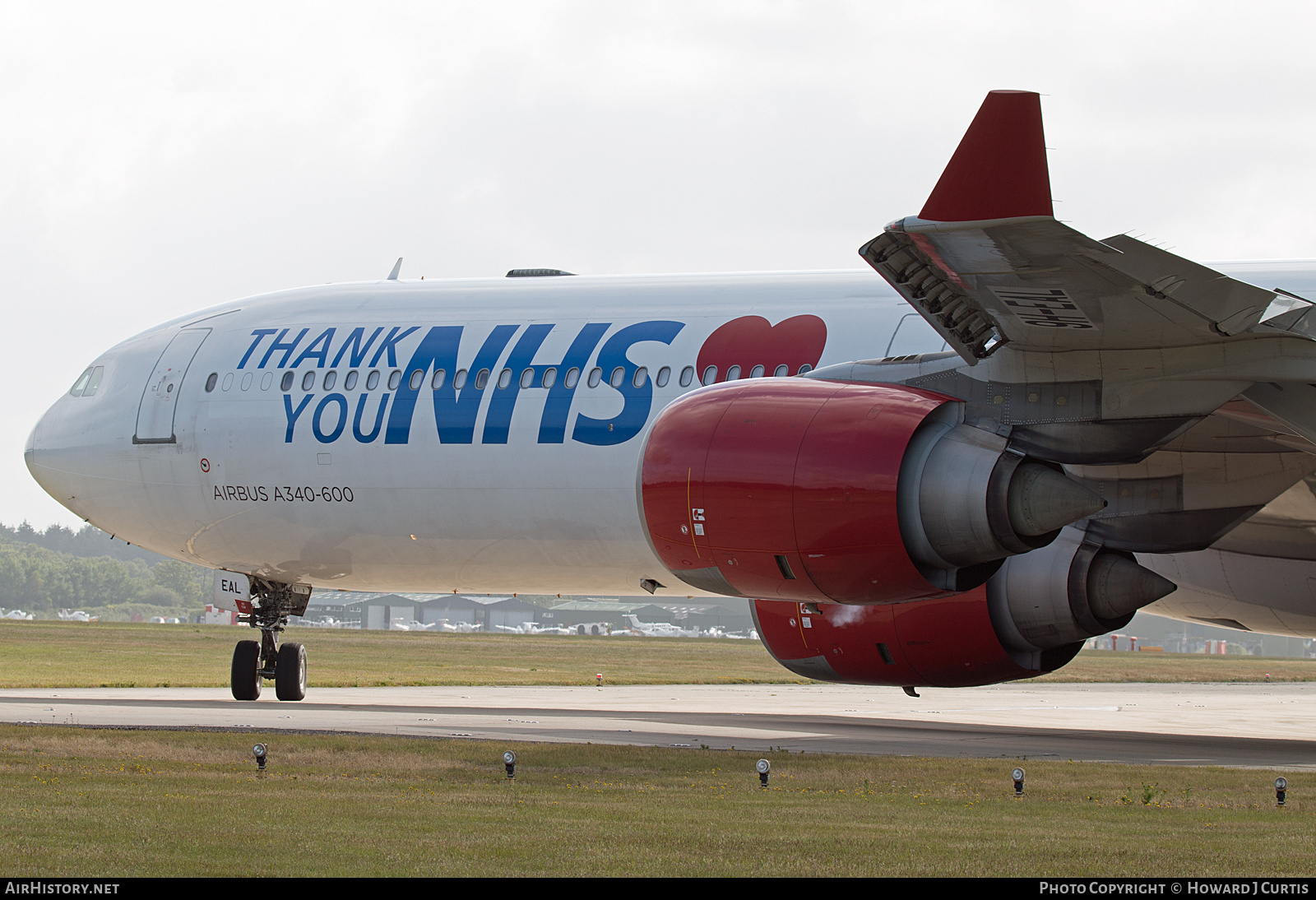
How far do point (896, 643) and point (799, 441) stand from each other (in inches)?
166

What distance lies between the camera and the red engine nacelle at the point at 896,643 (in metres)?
13.2

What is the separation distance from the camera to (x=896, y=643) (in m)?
13.8

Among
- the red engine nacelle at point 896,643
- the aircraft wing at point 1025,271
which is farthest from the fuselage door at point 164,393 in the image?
the aircraft wing at point 1025,271

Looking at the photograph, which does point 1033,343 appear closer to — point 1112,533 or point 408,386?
point 1112,533

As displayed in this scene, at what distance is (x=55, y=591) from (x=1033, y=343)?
146174 millimetres

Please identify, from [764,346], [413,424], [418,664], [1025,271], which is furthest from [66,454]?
[418,664]

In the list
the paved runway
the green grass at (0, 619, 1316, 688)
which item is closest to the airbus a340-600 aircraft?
the paved runway

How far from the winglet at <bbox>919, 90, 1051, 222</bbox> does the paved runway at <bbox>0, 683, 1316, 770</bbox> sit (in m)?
7.55

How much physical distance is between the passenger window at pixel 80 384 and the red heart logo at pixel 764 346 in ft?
32.4

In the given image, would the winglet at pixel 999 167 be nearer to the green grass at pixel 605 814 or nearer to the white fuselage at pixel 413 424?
the green grass at pixel 605 814

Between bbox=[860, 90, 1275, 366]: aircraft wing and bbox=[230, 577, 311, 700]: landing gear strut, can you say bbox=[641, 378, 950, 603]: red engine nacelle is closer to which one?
bbox=[860, 90, 1275, 366]: aircraft wing

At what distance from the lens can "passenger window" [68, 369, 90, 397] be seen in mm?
20078
